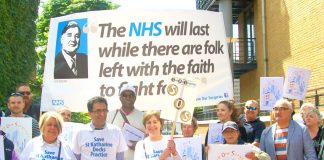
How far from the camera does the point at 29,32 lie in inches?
623

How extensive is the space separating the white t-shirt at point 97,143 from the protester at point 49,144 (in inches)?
6.4

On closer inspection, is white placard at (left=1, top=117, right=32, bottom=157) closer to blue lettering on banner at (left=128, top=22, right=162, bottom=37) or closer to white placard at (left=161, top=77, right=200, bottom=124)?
white placard at (left=161, top=77, right=200, bottom=124)

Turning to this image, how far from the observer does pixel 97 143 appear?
5211 mm

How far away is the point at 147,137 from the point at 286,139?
1592mm

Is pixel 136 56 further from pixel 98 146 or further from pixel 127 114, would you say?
pixel 98 146

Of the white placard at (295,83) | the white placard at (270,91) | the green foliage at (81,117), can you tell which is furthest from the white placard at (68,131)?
the green foliage at (81,117)

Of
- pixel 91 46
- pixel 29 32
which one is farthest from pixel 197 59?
pixel 29 32

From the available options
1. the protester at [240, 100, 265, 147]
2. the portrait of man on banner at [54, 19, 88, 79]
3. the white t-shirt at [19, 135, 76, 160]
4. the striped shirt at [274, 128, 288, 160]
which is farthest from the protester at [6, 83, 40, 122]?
the striped shirt at [274, 128, 288, 160]

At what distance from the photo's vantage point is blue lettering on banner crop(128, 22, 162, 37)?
7.20m

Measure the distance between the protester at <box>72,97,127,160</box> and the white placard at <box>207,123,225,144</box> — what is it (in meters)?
1.30

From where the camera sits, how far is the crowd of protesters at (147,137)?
511cm

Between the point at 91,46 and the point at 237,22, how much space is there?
18478mm

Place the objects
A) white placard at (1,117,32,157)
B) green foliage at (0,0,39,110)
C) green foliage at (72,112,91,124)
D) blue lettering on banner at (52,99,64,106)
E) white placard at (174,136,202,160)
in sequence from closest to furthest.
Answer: white placard at (174,136,202,160) → white placard at (1,117,32,157) → blue lettering on banner at (52,99,64,106) → green foliage at (0,0,39,110) → green foliage at (72,112,91,124)

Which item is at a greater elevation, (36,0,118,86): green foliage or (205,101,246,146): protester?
(36,0,118,86): green foliage
